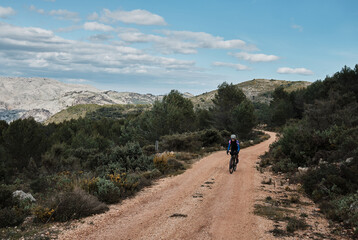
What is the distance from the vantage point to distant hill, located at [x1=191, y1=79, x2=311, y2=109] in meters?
155

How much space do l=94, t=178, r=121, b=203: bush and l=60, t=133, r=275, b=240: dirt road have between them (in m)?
0.36

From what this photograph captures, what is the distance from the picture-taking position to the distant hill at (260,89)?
508 feet

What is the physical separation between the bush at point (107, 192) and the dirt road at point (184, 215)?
36cm

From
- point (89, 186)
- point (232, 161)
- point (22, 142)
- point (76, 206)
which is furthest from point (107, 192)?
point (22, 142)

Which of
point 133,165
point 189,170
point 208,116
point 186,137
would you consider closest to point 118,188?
point 133,165

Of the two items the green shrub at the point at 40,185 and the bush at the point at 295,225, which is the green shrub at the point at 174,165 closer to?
the green shrub at the point at 40,185

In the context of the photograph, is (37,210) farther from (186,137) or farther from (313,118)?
(313,118)

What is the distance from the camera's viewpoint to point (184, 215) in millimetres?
7352

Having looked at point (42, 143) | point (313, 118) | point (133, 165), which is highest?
point (313, 118)

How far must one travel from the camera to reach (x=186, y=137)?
24.7 m

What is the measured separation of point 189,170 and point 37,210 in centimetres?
887

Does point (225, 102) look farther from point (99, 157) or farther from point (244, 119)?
point (99, 157)

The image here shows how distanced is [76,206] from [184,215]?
2.99m

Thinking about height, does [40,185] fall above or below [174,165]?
below
